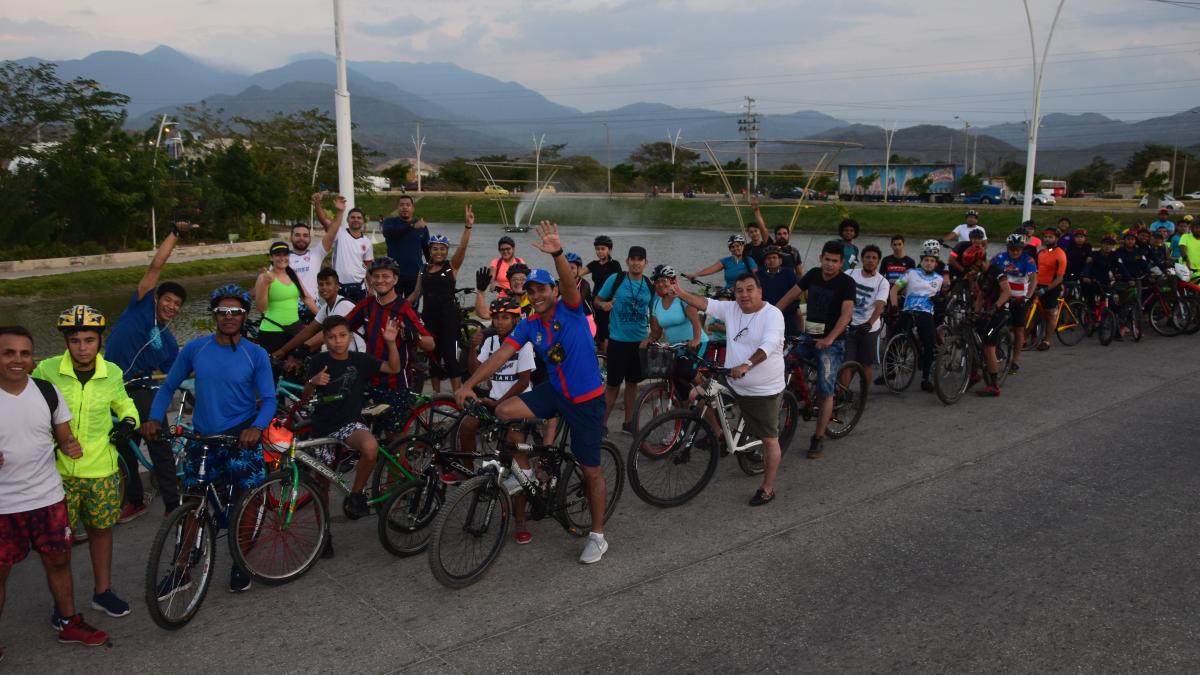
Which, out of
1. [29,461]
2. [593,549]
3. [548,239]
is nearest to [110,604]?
[29,461]

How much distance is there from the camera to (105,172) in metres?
31.7

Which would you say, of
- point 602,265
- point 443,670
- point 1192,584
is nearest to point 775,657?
point 443,670

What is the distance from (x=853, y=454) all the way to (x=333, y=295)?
16.7ft

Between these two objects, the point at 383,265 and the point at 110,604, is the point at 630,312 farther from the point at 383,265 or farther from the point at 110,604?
the point at 110,604

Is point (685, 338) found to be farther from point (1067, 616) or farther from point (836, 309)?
point (1067, 616)

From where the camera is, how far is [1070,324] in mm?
13758

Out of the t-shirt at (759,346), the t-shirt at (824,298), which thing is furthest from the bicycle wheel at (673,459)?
the t-shirt at (824,298)

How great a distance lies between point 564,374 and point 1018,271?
8.36 m

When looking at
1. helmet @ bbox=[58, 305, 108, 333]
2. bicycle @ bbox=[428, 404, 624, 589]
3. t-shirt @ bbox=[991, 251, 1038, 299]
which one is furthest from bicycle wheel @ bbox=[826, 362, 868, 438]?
helmet @ bbox=[58, 305, 108, 333]

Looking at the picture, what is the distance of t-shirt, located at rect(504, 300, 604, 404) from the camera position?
5543 mm

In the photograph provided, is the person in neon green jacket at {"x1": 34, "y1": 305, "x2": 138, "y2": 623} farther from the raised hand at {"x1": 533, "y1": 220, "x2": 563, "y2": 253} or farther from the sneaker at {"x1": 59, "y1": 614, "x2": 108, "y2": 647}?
the raised hand at {"x1": 533, "y1": 220, "x2": 563, "y2": 253}

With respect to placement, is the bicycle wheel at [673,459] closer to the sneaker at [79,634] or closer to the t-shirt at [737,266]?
the sneaker at [79,634]

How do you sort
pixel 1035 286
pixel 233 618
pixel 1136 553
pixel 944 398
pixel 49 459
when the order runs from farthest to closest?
1. pixel 1035 286
2. pixel 944 398
3. pixel 1136 553
4. pixel 233 618
5. pixel 49 459

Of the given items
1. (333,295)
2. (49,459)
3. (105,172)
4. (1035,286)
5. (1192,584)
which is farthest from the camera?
(105,172)
